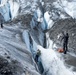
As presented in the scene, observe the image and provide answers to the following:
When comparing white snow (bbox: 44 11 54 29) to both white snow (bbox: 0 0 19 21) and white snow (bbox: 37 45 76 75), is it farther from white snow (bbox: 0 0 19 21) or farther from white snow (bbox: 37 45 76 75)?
white snow (bbox: 37 45 76 75)

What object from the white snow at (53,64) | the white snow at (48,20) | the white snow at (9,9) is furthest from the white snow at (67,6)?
the white snow at (53,64)

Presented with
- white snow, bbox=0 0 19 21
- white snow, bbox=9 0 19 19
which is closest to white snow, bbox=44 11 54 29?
white snow, bbox=9 0 19 19

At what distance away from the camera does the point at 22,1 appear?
37.9 meters

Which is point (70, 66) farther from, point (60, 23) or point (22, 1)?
point (22, 1)

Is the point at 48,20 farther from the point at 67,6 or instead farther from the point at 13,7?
the point at 13,7

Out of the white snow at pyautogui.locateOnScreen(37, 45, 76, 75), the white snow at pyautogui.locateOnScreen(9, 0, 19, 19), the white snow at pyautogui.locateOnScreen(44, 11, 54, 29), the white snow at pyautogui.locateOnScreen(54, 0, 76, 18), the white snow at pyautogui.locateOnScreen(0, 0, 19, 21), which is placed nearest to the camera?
the white snow at pyautogui.locateOnScreen(37, 45, 76, 75)

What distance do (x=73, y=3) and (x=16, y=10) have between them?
9.46 meters

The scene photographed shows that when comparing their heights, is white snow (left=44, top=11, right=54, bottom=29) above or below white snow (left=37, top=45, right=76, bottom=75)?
above

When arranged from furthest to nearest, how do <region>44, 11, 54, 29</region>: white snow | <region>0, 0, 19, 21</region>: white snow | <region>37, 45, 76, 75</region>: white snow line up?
1. <region>0, 0, 19, 21</region>: white snow
2. <region>44, 11, 54, 29</region>: white snow
3. <region>37, 45, 76, 75</region>: white snow

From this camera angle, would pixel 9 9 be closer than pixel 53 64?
No

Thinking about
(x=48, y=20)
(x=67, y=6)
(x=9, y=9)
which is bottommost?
(x=48, y=20)

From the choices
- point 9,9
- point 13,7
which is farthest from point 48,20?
point 9,9

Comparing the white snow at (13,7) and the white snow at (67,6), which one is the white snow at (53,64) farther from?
the white snow at (13,7)

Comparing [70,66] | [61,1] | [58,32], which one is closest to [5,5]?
[61,1]
